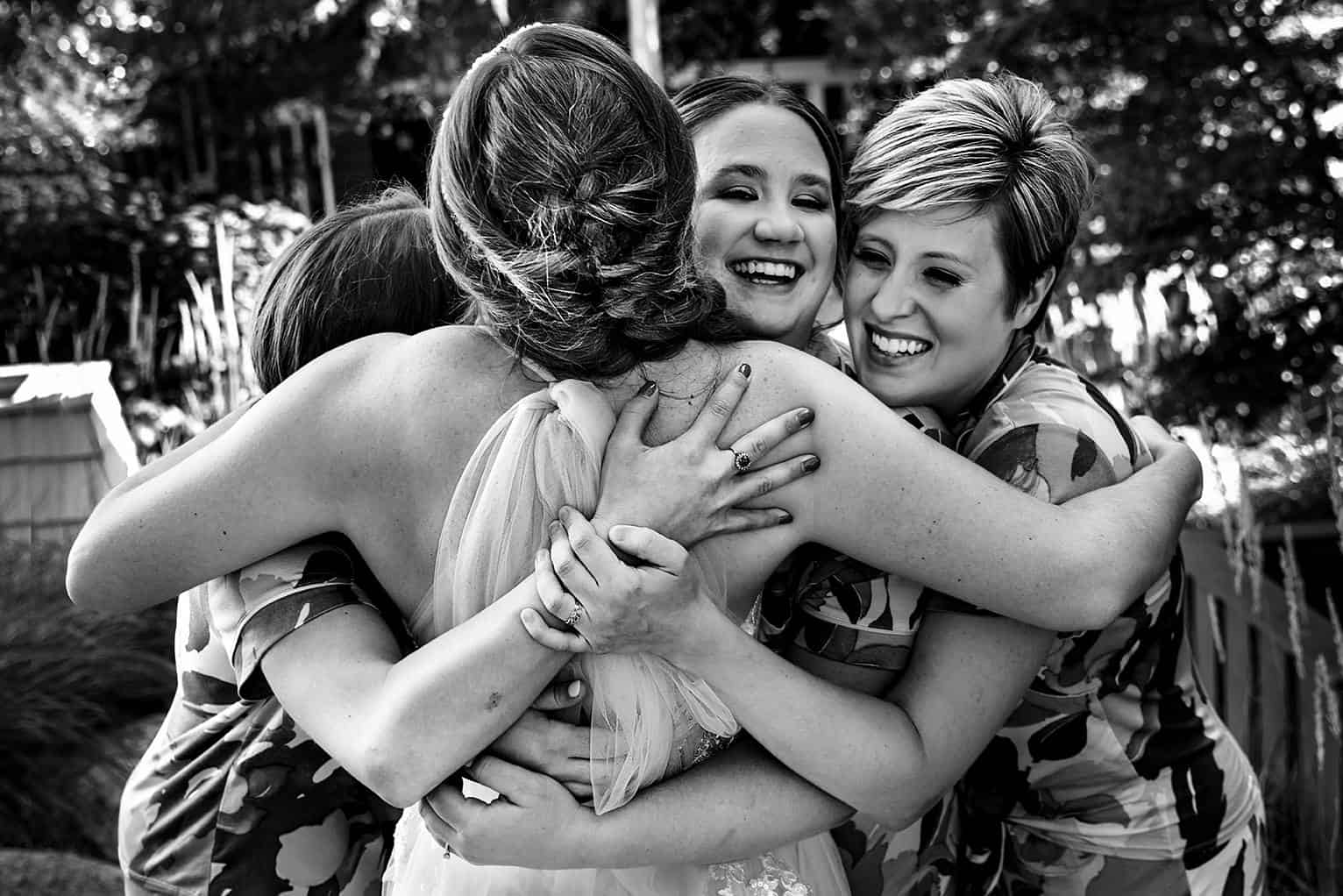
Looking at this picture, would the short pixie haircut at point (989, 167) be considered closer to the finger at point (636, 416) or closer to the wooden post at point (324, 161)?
the finger at point (636, 416)

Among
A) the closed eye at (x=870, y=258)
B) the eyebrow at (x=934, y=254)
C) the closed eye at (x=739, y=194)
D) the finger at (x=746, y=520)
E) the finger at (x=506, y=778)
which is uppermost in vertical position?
the closed eye at (x=739, y=194)

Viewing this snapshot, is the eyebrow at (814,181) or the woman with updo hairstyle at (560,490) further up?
the eyebrow at (814,181)

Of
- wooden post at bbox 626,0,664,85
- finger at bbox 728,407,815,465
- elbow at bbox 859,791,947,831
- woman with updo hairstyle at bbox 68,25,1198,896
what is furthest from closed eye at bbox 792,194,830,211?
wooden post at bbox 626,0,664,85

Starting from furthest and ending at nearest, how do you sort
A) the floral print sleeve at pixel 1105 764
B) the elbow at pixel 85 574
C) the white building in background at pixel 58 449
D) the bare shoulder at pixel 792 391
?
the white building in background at pixel 58 449 → the floral print sleeve at pixel 1105 764 → the elbow at pixel 85 574 → the bare shoulder at pixel 792 391

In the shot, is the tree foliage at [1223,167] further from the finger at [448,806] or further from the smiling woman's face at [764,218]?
the finger at [448,806]

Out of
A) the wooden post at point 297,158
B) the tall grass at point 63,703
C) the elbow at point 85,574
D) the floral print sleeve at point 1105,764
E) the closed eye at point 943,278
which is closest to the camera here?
the elbow at point 85,574

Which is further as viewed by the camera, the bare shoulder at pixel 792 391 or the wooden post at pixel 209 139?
the wooden post at pixel 209 139

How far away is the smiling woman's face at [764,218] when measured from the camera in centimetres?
238

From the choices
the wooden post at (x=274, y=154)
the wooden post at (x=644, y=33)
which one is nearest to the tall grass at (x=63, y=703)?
the wooden post at (x=644, y=33)

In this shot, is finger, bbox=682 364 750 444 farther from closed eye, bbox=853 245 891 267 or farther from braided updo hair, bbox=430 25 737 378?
closed eye, bbox=853 245 891 267

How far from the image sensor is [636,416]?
192 centimetres

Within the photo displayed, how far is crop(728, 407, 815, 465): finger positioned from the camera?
187 centimetres

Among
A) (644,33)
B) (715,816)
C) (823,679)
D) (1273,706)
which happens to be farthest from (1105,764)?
(644,33)

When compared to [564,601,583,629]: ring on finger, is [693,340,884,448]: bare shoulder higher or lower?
higher
